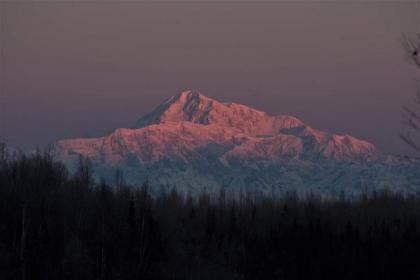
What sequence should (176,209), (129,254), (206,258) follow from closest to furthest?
(129,254) < (206,258) < (176,209)

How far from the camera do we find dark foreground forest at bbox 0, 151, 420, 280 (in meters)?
74.1

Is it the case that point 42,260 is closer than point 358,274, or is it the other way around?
point 42,260

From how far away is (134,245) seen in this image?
81.2m

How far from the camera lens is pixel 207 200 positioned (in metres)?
170

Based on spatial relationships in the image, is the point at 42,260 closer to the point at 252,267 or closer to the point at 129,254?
the point at 129,254

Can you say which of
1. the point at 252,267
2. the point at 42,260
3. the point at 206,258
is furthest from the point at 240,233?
the point at 42,260

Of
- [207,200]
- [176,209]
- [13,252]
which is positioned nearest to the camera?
[13,252]

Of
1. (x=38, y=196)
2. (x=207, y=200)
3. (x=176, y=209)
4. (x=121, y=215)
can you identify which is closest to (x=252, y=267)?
(x=121, y=215)

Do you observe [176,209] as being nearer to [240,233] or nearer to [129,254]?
[240,233]

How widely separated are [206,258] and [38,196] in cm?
1721

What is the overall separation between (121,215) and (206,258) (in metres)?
9.25

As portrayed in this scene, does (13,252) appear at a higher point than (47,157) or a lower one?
lower

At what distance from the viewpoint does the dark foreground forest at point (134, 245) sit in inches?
2916

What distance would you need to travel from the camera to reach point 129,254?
7956 centimetres
